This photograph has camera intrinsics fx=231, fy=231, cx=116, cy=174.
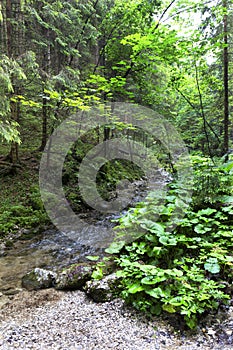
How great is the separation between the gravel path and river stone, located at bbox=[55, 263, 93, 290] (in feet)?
1.05

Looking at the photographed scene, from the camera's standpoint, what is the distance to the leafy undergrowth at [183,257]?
309 centimetres

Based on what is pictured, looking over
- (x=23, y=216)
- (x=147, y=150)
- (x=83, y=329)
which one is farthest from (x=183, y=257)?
(x=147, y=150)

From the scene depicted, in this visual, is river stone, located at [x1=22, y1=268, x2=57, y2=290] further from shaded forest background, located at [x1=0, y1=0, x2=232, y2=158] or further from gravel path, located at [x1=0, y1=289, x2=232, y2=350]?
shaded forest background, located at [x1=0, y1=0, x2=232, y2=158]

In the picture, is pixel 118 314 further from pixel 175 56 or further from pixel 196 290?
pixel 175 56

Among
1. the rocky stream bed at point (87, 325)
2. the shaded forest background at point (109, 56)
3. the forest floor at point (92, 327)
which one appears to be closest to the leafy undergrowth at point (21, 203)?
the shaded forest background at point (109, 56)

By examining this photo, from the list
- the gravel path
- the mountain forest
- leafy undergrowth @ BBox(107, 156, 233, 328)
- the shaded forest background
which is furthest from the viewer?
the shaded forest background

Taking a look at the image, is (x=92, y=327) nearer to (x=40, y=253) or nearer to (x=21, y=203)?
(x=40, y=253)

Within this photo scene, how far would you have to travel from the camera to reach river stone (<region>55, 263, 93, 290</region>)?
13.0 feet

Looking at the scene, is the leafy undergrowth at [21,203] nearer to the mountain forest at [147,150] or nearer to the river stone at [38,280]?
the mountain forest at [147,150]

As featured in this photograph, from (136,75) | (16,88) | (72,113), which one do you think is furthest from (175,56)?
(16,88)

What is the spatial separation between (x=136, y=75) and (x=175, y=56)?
365 cm

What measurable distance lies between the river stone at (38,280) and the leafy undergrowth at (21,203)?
7.80 ft

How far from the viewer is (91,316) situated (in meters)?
3.23

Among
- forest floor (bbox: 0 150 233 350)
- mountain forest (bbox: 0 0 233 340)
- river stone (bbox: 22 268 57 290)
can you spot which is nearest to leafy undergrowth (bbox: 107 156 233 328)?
mountain forest (bbox: 0 0 233 340)
